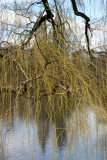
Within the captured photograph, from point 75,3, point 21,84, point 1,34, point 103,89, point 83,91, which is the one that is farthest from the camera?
point 75,3

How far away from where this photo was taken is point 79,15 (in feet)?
5.61

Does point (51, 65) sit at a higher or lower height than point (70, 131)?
higher

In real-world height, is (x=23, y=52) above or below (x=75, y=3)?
below

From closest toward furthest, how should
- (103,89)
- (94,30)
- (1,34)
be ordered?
(103,89), (1,34), (94,30)

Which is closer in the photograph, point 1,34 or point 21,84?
point 21,84

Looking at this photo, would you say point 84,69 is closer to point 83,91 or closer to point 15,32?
point 83,91

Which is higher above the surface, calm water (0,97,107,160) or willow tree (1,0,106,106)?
willow tree (1,0,106,106)

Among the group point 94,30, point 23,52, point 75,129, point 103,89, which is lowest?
point 75,129

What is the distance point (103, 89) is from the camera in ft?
2.70

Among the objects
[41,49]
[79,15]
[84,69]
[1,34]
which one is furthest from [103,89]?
[79,15]

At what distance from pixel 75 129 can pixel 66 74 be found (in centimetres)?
16

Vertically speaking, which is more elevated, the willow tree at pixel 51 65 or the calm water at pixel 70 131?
the willow tree at pixel 51 65

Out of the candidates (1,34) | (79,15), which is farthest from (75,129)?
(79,15)

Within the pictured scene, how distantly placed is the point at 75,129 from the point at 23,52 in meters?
0.31
